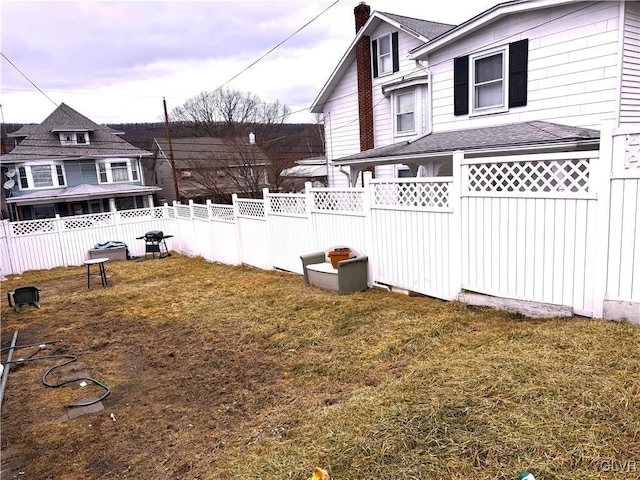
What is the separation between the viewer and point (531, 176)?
453cm

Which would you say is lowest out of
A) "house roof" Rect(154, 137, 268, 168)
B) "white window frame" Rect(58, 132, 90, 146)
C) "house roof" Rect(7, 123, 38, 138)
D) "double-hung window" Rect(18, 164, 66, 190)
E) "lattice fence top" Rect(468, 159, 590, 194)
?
"lattice fence top" Rect(468, 159, 590, 194)

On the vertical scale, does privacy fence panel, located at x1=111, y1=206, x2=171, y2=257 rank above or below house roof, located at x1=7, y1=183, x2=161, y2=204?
below

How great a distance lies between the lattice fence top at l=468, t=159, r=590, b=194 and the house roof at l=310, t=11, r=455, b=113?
852cm

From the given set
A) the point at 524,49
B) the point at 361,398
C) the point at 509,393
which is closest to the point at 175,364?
the point at 361,398

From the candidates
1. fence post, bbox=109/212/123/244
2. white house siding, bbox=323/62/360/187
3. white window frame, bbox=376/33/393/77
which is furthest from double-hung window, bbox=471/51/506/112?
fence post, bbox=109/212/123/244

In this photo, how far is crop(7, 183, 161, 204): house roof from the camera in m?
25.1

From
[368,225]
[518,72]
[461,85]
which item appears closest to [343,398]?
[368,225]

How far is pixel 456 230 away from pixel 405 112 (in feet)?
28.5

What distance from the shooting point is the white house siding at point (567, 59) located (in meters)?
7.05

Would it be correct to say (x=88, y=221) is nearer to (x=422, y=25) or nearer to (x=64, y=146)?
(x=422, y=25)

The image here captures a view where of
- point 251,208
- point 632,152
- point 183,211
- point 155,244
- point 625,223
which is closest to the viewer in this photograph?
point 632,152

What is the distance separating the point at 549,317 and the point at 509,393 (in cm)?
192

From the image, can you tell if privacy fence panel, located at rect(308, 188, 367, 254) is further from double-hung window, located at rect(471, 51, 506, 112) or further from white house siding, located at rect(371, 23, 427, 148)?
white house siding, located at rect(371, 23, 427, 148)

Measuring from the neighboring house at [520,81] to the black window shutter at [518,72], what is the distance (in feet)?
0.06
